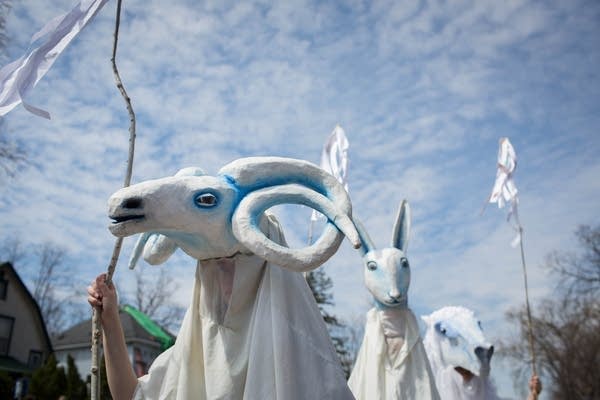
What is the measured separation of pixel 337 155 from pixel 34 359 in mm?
19858

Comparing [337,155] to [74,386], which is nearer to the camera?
[337,155]

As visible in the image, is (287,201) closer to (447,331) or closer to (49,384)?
(447,331)

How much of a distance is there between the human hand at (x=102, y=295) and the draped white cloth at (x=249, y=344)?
0.38 meters

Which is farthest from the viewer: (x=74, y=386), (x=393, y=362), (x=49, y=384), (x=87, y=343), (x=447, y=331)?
(x=87, y=343)

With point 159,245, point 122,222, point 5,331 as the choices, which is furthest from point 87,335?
point 122,222

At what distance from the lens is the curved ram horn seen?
2.29 meters

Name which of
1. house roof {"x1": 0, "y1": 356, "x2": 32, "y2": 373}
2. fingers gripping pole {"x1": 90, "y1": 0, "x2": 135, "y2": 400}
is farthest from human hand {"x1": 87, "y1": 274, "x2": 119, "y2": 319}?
house roof {"x1": 0, "y1": 356, "x2": 32, "y2": 373}

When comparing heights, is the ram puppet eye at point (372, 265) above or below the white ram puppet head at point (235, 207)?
above

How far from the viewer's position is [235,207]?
8.38 feet

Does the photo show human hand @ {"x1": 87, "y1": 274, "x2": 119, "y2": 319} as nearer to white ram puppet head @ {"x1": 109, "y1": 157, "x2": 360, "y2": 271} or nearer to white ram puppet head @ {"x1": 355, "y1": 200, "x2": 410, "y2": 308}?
white ram puppet head @ {"x1": 109, "y1": 157, "x2": 360, "y2": 271}

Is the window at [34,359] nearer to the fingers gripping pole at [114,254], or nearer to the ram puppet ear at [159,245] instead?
the ram puppet ear at [159,245]

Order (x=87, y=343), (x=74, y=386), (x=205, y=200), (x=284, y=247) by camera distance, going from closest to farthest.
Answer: (x=284, y=247)
(x=205, y=200)
(x=74, y=386)
(x=87, y=343)

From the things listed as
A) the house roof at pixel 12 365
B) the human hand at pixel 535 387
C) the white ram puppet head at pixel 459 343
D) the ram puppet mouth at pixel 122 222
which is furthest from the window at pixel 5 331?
the ram puppet mouth at pixel 122 222

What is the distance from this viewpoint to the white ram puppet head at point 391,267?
17.1 ft
